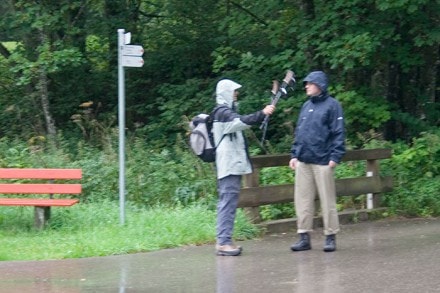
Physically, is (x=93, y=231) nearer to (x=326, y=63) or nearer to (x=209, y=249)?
(x=209, y=249)

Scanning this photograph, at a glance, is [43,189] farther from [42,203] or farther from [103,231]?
[103,231]

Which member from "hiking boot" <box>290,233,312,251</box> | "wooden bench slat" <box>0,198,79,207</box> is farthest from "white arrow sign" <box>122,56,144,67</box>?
"hiking boot" <box>290,233,312,251</box>

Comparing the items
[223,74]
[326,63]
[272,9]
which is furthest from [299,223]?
[223,74]

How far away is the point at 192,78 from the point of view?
20766 mm

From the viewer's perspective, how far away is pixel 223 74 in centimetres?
1944

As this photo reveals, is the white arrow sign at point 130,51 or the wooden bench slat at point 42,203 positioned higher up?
the white arrow sign at point 130,51

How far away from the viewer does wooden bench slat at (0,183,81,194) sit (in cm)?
1111

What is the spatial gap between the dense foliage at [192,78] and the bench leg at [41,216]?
6.00 ft

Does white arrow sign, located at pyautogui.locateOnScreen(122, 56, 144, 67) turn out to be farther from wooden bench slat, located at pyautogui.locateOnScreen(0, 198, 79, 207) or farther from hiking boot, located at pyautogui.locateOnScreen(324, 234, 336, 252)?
hiking boot, located at pyautogui.locateOnScreen(324, 234, 336, 252)

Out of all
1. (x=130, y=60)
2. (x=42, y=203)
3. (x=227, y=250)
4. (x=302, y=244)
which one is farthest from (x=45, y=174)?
(x=302, y=244)

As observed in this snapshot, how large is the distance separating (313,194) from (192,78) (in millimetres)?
11024

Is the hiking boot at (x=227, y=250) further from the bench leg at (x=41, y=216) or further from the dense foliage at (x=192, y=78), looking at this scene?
the bench leg at (x=41, y=216)

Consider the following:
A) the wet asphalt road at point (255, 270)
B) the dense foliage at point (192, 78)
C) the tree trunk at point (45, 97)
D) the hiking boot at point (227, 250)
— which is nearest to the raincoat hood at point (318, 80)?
the wet asphalt road at point (255, 270)

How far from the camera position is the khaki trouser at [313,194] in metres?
9.89
